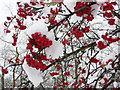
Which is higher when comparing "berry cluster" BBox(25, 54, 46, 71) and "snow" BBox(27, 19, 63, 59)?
"snow" BBox(27, 19, 63, 59)

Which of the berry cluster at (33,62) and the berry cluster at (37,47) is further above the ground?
the berry cluster at (37,47)

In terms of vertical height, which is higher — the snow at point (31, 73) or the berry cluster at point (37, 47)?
the berry cluster at point (37, 47)

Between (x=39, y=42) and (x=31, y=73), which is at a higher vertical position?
(x=39, y=42)

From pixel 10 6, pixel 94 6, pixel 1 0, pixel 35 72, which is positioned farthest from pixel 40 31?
pixel 1 0

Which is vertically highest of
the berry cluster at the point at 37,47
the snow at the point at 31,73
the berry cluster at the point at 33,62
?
the berry cluster at the point at 37,47

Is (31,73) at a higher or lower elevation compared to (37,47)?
lower

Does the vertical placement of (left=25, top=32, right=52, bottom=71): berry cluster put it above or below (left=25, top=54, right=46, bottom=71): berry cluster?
above

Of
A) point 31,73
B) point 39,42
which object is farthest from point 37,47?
point 31,73

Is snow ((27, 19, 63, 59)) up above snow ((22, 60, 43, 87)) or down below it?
above

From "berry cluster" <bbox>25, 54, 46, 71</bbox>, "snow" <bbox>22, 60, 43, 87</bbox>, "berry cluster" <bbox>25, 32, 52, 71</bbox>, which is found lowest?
"snow" <bbox>22, 60, 43, 87</bbox>

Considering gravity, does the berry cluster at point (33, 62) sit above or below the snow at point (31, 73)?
above

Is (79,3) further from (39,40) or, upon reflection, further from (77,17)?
(39,40)

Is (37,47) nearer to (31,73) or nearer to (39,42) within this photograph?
(39,42)

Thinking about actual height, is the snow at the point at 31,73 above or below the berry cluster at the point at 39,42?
below
